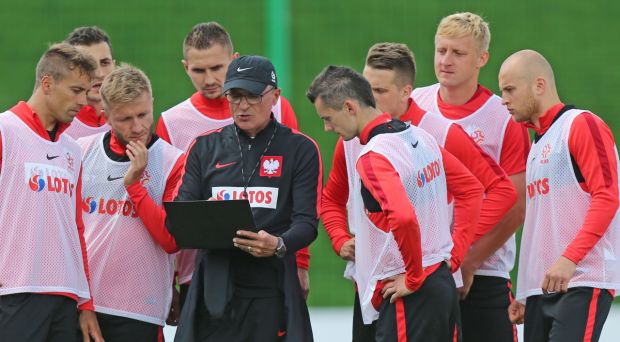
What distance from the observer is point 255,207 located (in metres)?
4.63

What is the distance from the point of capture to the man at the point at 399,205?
4375mm

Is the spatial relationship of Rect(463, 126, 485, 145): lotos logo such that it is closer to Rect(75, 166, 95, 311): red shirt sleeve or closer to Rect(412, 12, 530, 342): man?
Rect(412, 12, 530, 342): man

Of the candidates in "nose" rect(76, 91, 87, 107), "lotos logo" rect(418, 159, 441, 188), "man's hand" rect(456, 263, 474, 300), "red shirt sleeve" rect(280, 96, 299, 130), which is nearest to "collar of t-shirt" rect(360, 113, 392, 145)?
"lotos logo" rect(418, 159, 441, 188)

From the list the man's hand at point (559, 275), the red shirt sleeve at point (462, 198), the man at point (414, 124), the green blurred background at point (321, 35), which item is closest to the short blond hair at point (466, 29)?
the man at point (414, 124)

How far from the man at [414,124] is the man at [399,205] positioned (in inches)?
11.0

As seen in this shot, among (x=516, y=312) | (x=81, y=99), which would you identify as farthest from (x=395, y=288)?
(x=81, y=99)

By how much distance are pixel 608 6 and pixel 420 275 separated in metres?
5.70

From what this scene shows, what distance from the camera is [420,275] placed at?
4.39 m

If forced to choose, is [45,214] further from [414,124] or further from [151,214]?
[414,124]

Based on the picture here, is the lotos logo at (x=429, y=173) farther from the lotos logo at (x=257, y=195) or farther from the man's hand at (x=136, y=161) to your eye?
the man's hand at (x=136, y=161)

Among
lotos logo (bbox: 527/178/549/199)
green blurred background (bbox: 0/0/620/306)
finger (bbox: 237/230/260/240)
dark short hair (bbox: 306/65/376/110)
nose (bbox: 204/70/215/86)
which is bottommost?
finger (bbox: 237/230/260/240)

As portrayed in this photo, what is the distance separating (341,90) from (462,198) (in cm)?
71

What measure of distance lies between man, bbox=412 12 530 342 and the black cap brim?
111cm

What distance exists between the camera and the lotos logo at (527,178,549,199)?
476 centimetres
